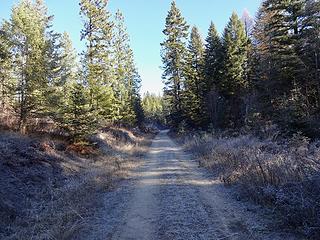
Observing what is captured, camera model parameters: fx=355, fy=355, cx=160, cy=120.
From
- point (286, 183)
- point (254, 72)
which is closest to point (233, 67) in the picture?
point (254, 72)

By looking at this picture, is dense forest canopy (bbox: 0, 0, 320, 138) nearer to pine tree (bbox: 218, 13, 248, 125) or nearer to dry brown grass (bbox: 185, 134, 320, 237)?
pine tree (bbox: 218, 13, 248, 125)

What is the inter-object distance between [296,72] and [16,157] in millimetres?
21946

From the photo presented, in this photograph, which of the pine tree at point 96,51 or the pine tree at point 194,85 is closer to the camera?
the pine tree at point 96,51

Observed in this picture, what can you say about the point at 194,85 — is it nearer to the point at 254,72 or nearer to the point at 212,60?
the point at 212,60

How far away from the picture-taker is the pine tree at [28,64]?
2116cm

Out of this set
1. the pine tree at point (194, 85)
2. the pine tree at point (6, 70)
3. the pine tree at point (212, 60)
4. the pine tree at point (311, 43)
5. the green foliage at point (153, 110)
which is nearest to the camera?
the pine tree at point (6, 70)

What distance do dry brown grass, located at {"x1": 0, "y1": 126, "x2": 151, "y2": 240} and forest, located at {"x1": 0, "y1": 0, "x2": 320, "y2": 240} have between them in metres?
0.05

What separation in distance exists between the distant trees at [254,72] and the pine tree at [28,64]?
14.6 m

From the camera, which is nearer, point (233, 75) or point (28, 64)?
point (28, 64)

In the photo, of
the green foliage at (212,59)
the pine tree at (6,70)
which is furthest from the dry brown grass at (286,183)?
the green foliage at (212,59)

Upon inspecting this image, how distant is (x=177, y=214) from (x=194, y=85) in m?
39.9

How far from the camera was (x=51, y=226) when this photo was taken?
753 cm

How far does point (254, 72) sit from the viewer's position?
40.3 m

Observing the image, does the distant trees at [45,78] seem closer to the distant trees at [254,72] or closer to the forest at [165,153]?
the forest at [165,153]
